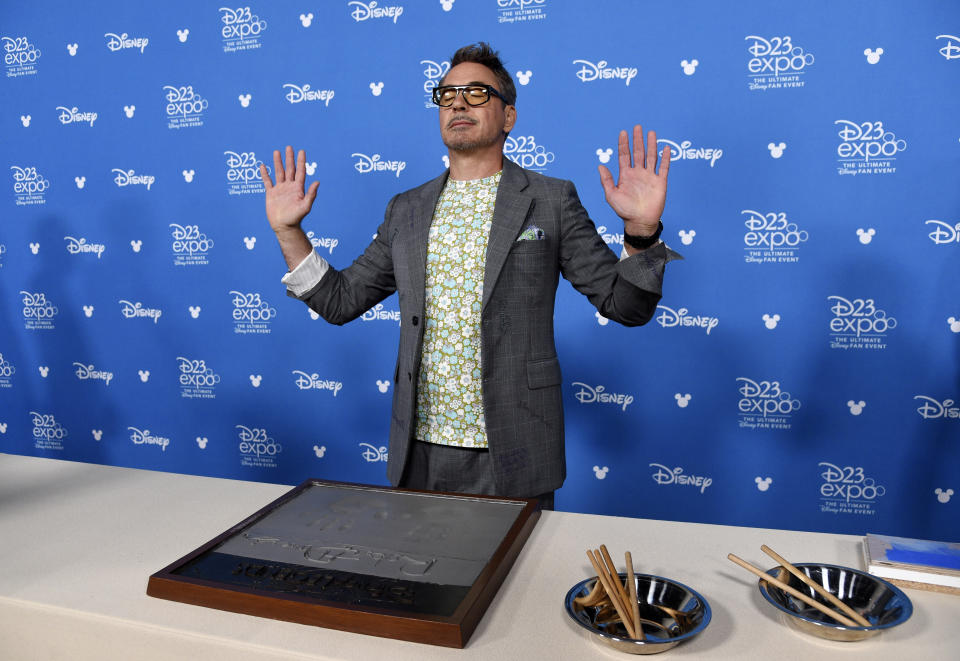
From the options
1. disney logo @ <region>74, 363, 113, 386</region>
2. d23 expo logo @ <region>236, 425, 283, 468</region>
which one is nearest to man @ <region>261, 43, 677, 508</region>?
d23 expo logo @ <region>236, 425, 283, 468</region>

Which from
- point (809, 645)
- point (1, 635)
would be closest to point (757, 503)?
point (809, 645)

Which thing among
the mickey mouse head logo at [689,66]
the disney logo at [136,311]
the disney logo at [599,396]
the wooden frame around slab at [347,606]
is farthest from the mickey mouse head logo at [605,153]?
the disney logo at [136,311]

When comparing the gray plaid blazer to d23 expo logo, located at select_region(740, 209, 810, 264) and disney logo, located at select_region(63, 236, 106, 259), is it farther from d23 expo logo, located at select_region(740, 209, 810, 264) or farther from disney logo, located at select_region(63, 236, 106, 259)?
disney logo, located at select_region(63, 236, 106, 259)

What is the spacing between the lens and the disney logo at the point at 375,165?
340 cm

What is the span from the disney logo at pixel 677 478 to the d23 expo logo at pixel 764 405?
1.04 ft

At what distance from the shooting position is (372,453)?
3658mm

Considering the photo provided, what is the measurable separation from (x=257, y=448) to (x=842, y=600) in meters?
3.39

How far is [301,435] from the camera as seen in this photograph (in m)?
3.81

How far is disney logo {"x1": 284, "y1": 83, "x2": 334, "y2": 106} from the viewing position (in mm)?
3490

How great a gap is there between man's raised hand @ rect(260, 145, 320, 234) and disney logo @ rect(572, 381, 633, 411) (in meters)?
1.77

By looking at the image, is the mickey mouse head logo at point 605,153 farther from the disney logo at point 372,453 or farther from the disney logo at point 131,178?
the disney logo at point 131,178

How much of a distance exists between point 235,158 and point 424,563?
10.2 feet

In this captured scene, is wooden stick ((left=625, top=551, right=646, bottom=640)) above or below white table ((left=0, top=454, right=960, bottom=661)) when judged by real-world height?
above

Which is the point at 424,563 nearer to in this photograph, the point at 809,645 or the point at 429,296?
the point at 809,645
